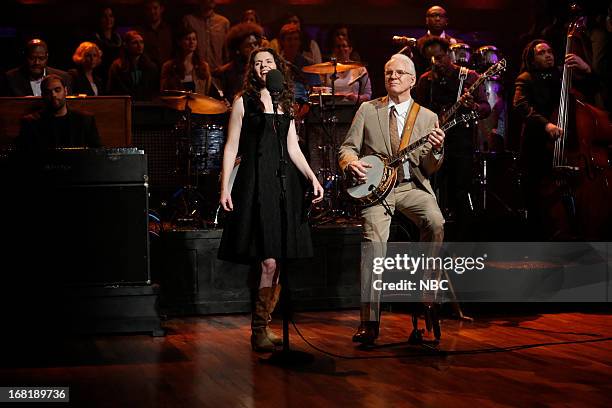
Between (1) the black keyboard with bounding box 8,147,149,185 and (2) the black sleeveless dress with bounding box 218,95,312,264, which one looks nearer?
(2) the black sleeveless dress with bounding box 218,95,312,264

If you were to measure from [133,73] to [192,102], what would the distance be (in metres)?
1.66

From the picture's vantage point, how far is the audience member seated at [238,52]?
9547 mm

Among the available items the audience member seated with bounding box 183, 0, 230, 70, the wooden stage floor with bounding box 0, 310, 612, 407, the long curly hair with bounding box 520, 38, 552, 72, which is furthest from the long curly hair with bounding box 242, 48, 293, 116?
the audience member seated with bounding box 183, 0, 230, 70

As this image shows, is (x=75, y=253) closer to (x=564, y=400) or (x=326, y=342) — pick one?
(x=326, y=342)

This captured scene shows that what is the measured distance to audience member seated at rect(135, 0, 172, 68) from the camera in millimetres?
11391

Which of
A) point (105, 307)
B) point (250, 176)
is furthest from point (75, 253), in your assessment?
point (250, 176)

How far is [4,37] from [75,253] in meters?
7.28

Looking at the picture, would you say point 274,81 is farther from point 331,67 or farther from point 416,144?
point 331,67

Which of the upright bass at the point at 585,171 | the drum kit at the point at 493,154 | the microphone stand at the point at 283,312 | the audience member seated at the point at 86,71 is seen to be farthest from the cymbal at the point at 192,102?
the microphone stand at the point at 283,312

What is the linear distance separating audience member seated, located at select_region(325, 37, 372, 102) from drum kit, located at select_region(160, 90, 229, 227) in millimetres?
1494

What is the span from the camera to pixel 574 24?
825 centimetres

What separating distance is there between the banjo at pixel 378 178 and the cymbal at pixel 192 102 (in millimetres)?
3480

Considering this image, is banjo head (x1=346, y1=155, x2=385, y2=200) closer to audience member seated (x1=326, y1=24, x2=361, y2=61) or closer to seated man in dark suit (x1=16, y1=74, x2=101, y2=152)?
seated man in dark suit (x1=16, y1=74, x2=101, y2=152)

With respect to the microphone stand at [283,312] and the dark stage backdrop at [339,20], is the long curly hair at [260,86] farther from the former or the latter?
the dark stage backdrop at [339,20]
